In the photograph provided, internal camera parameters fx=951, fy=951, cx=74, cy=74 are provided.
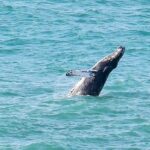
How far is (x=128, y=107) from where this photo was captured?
32.2m

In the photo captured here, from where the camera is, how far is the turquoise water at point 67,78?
28.8m

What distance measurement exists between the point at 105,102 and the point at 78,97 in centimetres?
108

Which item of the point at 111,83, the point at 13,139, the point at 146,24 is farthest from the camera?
the point at 146,24

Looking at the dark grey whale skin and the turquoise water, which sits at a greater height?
the dark grey whale skin

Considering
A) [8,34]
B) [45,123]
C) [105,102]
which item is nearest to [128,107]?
[105,102]

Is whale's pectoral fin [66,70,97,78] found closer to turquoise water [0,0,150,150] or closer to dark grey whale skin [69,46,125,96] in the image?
dark grey whale skin [69,46,125,96]

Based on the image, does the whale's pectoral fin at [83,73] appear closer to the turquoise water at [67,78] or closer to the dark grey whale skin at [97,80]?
the dark grey whale skin at [97,80]

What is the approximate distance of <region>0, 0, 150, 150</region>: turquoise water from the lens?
1132 inches

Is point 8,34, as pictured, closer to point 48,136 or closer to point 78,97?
point 78,97

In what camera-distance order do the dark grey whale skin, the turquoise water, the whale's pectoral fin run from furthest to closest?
the dark grey whale skin, the whale's pectoral fin, the turquoise water

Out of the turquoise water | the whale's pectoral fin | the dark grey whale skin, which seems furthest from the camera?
the dark grey whale skin

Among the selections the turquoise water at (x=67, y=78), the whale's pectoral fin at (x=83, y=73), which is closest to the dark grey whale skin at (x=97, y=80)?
the whale's pectoral fin at (x=83, y=73)

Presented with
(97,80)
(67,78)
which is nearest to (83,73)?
(97,80)

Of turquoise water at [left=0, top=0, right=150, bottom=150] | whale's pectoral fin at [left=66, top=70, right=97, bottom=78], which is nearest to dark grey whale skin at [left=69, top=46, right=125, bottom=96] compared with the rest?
whale's pectoral fin at [left=66, top=70, right=97, bottom=78]
